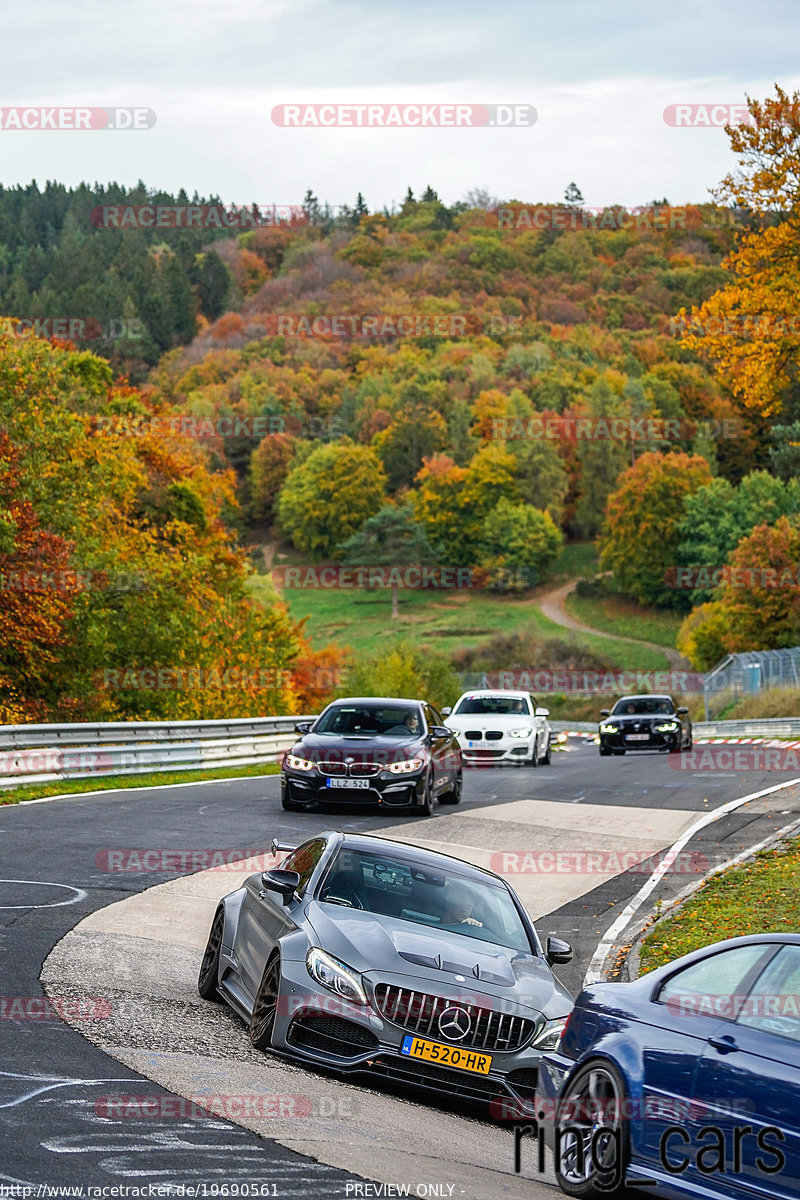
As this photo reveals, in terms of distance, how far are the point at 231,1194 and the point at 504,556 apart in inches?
4996

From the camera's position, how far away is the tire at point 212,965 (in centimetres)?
932

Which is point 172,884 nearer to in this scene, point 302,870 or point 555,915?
point 555,915

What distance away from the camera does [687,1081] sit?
570cm

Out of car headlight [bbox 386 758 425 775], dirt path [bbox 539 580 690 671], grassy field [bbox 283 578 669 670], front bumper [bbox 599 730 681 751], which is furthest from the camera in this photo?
grassy field [bbox 283 578 669 670]

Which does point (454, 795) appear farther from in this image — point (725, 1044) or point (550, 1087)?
point (725, 1044)

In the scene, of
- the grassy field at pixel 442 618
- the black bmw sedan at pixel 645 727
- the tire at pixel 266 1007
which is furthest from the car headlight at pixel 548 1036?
the grassy field at pixel 442 618

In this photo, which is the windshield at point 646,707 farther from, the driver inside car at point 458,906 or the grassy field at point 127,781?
the driver inside car at point 458,906

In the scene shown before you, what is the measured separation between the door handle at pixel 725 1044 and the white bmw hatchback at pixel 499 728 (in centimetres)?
2386

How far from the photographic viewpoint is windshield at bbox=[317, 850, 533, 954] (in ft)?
28.1

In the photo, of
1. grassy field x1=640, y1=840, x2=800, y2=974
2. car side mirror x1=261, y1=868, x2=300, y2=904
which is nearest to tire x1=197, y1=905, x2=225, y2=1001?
car side mirror x1=261, y1=868, x2=300, y2=904

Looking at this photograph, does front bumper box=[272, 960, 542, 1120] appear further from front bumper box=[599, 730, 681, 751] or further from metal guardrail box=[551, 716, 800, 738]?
metal guardrail box=[551, 716, 800, 738]

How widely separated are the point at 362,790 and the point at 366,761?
1.28 feet

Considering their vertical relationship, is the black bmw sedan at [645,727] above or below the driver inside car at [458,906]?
below

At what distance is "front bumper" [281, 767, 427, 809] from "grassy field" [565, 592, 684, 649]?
94.8 meters
